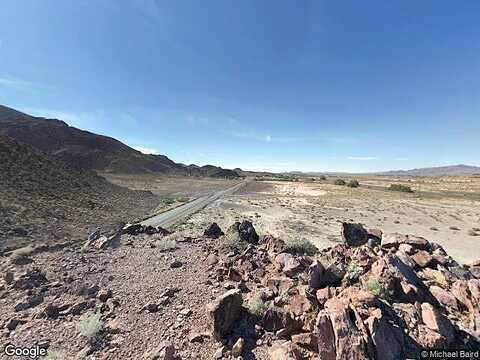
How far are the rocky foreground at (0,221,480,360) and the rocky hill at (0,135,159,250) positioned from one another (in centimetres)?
1028

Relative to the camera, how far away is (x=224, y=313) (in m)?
6.79

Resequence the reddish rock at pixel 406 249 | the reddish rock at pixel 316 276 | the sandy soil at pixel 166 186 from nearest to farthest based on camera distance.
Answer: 1. the reddish rock at pixel 316 276
2. the reddish rock at pixel 406 249
3. the sandy soil at pixel 166 186

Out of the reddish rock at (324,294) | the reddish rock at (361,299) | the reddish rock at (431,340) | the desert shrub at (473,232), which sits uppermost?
the reddish rock at (361,299)

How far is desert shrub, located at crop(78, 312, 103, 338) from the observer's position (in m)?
7.14

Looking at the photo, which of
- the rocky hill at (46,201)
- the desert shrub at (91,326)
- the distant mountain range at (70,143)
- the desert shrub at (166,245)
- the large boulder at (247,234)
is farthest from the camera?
the distant mountain range at (70,143)

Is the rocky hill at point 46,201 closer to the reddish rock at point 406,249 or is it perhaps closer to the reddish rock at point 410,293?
the reddish rock at point 410,293

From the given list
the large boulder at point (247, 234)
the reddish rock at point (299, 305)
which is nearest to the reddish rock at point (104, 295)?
the reddish rock at point (299, 305)

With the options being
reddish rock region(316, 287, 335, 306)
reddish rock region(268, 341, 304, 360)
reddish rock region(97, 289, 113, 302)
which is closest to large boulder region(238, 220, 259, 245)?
reddish rock region(97, 289, 113, 302)

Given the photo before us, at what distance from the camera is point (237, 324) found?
6.96m

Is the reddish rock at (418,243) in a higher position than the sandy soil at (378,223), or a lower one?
higher

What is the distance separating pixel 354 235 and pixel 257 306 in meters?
8.85

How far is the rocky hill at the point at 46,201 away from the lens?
2102 cm

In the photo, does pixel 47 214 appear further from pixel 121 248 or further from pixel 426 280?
pixel 426 280

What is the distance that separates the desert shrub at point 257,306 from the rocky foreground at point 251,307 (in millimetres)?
37
